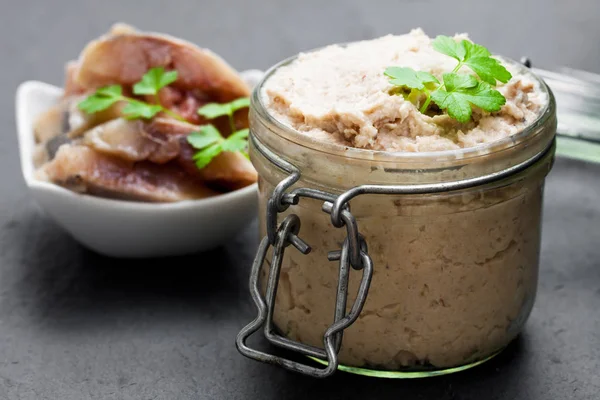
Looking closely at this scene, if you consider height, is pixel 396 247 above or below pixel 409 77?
below

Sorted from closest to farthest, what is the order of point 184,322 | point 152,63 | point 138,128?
point 184,322
point 138,128
point 152,63

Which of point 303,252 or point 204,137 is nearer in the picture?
point 303,252

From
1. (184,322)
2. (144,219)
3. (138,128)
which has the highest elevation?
(138,128)

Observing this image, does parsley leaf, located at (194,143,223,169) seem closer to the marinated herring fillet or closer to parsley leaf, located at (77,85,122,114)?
the marinated herring fillet

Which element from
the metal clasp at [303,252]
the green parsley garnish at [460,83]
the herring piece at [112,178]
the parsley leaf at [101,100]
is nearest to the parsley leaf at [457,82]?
the green parsley garnish at [460,83]

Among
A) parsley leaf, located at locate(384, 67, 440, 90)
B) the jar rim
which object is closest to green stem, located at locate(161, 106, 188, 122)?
the jar rim

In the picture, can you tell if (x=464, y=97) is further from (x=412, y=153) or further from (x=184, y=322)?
(x=184, y=322)

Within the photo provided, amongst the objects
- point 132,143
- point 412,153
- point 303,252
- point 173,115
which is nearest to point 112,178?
point 132,143
